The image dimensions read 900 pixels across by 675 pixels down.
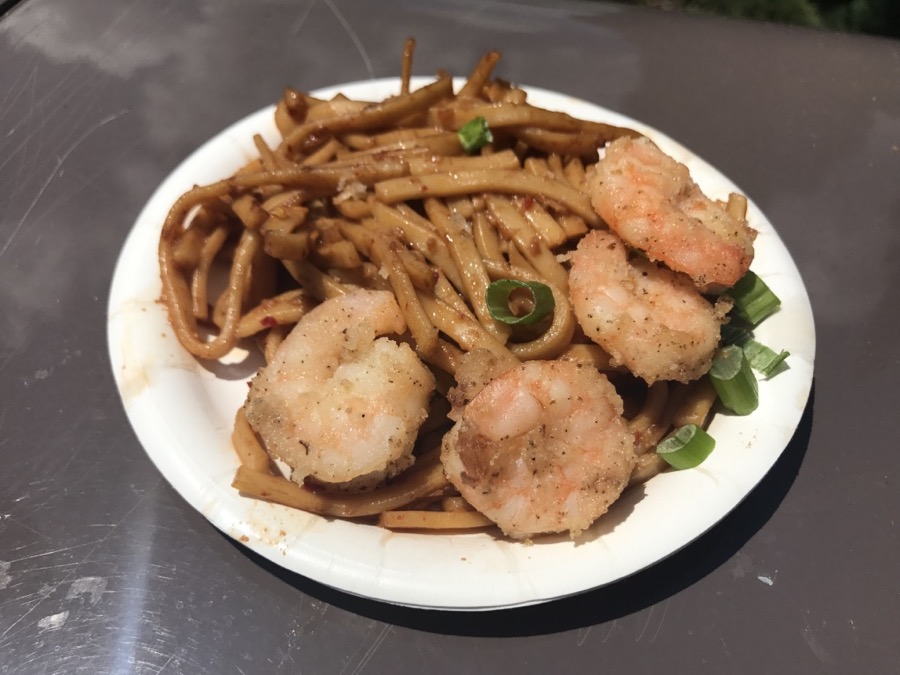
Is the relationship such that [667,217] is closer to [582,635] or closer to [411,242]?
[411,242]

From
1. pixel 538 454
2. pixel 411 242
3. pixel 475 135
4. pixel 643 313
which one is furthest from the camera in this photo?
pixel 475 135

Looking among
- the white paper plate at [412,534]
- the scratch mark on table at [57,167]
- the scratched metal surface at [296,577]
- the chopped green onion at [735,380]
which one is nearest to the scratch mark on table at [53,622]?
the scratched metal surface at [296,577]

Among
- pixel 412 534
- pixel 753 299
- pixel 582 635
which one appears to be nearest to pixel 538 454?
pixel 412 534

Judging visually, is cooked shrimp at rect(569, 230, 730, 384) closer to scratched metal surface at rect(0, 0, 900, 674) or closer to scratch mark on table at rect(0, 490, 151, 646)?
scratched metal surface at rect(0, 0, 900, 674)

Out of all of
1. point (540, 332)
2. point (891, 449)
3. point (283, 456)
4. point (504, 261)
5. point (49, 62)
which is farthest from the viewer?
point (49, 62)

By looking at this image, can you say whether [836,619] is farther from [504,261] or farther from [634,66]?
[634,66]

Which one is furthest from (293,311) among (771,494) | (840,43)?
(840,43)

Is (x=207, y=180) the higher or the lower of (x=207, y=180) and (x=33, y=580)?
the higher
